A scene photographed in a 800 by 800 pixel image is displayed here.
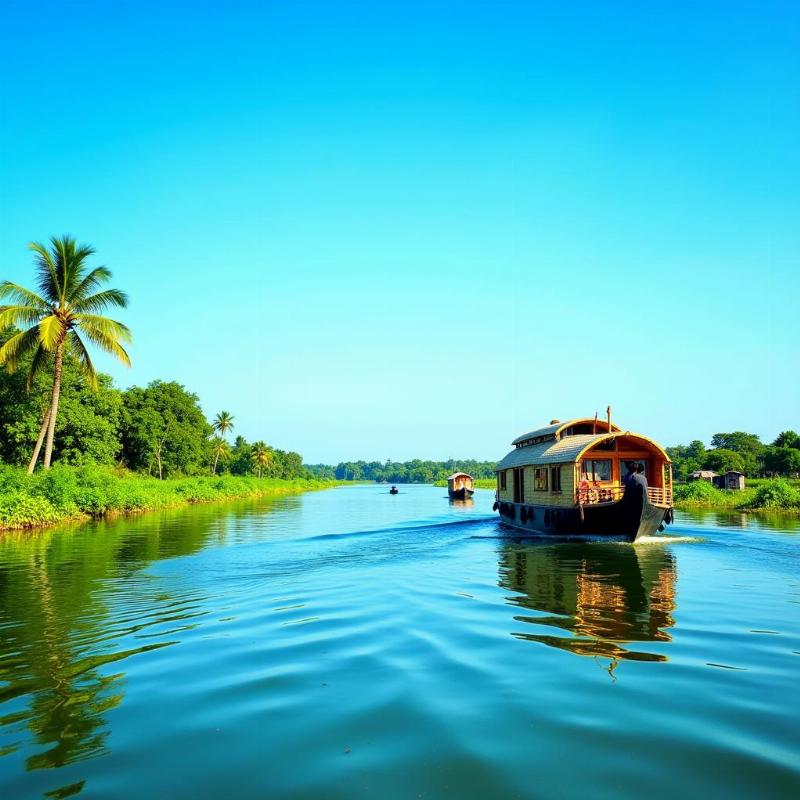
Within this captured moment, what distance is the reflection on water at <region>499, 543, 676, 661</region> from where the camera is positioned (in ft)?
25.6

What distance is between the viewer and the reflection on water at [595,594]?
25.6 ft

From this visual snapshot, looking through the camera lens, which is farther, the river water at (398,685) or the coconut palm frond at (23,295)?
the coconut palm frond at (23,295)

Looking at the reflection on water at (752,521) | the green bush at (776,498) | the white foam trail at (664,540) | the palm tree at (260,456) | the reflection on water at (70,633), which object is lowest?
the reflection on water at (752,521)

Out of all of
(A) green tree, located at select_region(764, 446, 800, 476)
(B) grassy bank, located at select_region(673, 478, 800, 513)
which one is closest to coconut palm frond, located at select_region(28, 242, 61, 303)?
(B) grassy bank, located at select_region(673, 478, 800, 513)

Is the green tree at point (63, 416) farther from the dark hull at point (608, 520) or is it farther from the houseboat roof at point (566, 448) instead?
the dark hull at point (608, 520)

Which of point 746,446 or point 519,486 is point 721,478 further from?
point 519,486

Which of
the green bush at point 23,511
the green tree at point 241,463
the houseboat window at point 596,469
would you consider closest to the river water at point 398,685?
the houseboat window at point 596,469

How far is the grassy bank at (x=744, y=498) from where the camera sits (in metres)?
39.0

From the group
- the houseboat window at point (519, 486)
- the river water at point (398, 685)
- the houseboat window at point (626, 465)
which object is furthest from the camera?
the houseboat window at point (519, 486)

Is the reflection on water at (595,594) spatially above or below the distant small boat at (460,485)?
below

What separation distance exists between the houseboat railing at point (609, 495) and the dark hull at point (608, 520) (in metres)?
0.42

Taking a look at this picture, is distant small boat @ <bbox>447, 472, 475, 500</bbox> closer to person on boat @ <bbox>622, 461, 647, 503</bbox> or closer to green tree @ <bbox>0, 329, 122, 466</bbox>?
green tree @ <bbox>0, 329, 122, 466</bbox>

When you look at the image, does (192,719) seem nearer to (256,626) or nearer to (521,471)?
(256,626)

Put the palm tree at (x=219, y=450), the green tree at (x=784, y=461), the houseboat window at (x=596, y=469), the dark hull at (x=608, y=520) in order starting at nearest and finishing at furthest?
the dark hull at (x=608, y=520) → the houseboat window at (x=596, y=469) → the green tree at (x=784, y=461) → the palm tree at (x=219, y=450)
